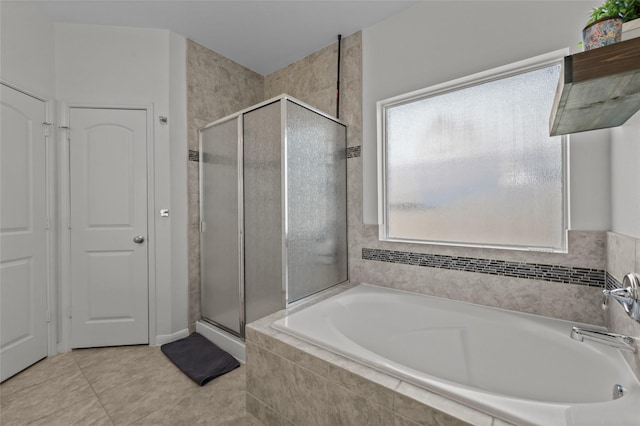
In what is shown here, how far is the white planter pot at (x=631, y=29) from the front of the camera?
2.77ft

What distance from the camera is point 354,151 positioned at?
232cm

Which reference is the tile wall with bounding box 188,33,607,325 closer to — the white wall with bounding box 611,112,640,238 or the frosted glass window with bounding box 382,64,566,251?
the frosted glass window with bounding box 382,64,566,251

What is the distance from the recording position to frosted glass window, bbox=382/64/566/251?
155cm

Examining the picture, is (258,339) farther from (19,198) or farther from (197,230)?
(19,198)

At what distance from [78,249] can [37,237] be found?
26 centimetres

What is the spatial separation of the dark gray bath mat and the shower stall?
0.60ft

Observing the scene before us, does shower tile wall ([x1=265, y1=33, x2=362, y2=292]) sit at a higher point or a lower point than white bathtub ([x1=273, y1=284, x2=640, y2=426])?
higher

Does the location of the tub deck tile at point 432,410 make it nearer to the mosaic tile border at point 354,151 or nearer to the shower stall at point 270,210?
the shower stall at point 270,210

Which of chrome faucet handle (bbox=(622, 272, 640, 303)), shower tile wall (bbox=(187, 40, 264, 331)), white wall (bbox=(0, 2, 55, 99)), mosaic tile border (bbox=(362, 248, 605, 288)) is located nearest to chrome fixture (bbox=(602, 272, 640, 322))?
chrome faucet handle (bbox=(622, 272, 640, 303))

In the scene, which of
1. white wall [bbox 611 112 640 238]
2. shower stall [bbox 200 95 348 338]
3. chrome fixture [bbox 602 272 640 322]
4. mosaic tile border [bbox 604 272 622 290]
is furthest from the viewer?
shower stall [bbox 200 95 348 338]

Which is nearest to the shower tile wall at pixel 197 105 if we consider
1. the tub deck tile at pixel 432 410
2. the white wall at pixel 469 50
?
the white wall at pixel 469 50

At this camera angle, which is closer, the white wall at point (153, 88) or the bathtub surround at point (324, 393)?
the bathtub surround at point (324, 393)

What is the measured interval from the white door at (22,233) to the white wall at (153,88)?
0.37 meters

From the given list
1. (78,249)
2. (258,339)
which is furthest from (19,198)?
(258,339)
